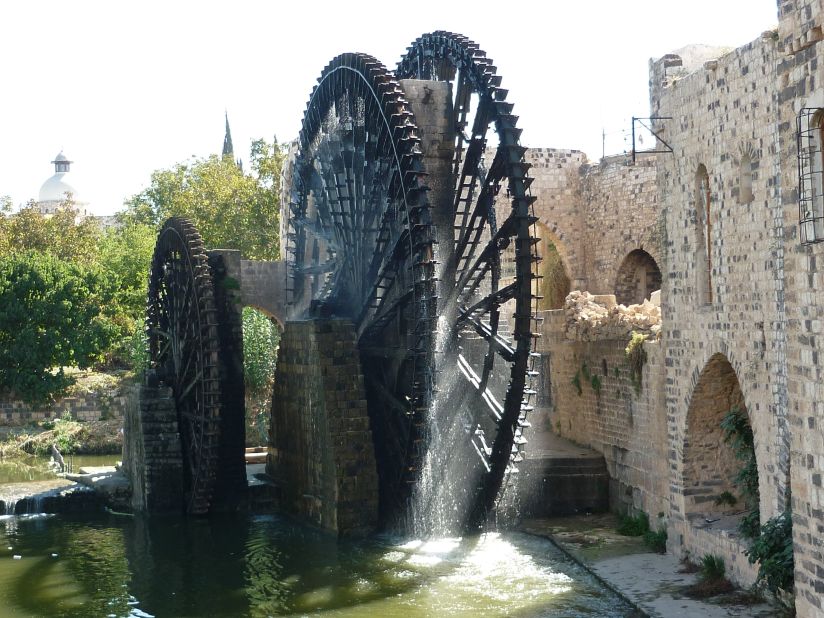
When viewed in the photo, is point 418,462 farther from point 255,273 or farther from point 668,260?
point 255,273

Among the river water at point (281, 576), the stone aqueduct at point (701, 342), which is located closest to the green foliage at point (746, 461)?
the stone aqueduct at point (701, 342)

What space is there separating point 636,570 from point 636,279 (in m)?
10.2

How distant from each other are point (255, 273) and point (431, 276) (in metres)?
12.4

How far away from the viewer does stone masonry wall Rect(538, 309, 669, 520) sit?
455 inches

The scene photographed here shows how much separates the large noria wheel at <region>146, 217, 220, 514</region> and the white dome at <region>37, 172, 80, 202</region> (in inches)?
2138

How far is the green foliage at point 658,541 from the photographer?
36.1 feet

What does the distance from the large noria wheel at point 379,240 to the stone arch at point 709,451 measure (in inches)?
104

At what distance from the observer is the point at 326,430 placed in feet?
41.1

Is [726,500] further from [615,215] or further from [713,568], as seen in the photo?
[615,215]

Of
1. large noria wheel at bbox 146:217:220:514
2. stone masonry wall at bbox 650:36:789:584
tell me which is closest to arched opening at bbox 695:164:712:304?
stone masonry wall at bbox 650:36:789:584

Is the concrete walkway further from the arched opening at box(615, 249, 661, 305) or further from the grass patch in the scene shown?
the arched opening at box(615, 249, 661, 305)

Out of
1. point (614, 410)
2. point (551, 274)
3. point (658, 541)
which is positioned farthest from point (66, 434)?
point (658, 541)

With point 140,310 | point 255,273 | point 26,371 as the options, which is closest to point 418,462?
point 255,273

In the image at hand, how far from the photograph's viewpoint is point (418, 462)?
1184cm
